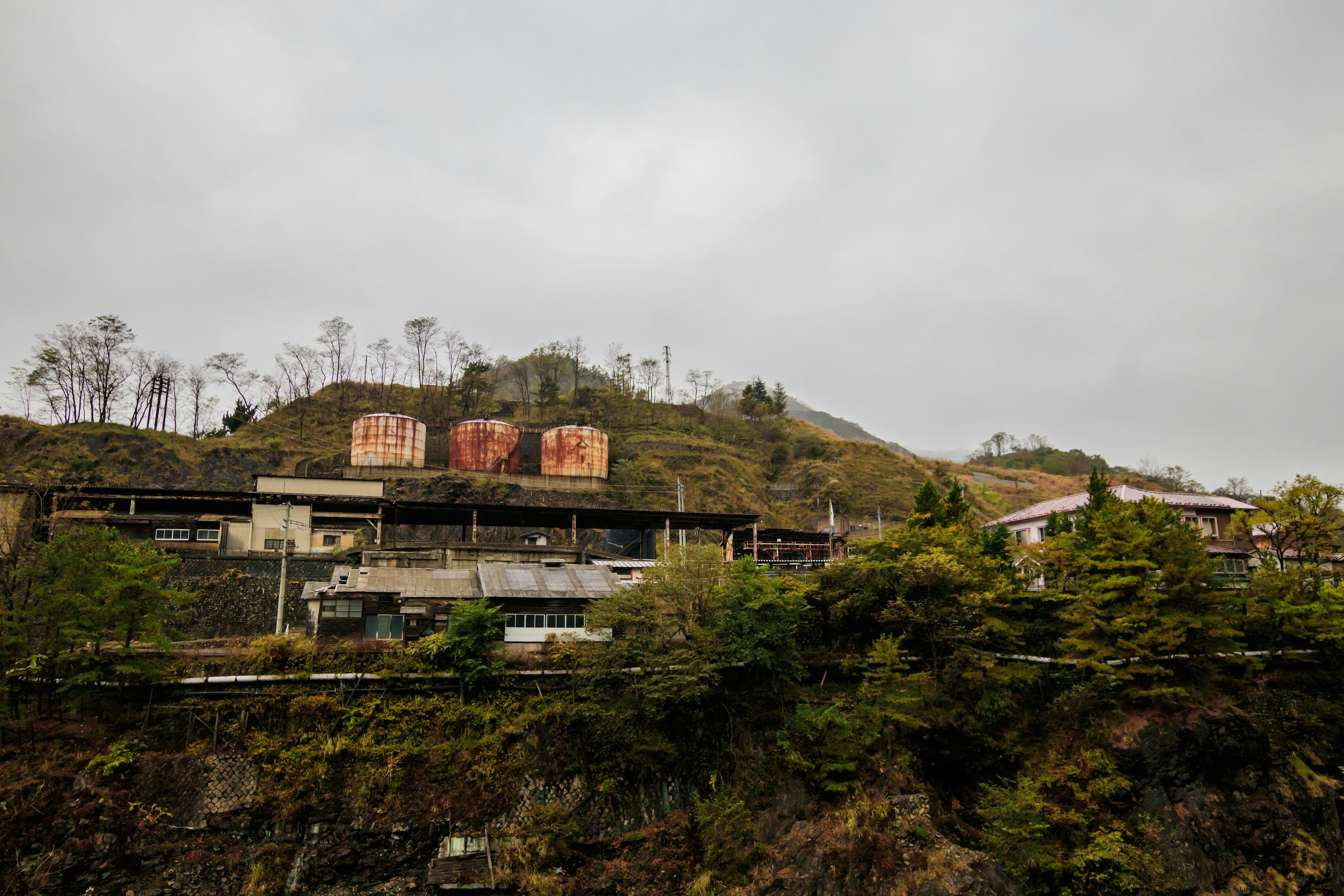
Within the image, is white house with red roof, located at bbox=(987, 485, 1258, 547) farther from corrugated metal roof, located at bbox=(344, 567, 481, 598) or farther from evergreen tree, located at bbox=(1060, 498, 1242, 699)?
corrugated metal roof, located at bbox=(344, 567, 481, 598)

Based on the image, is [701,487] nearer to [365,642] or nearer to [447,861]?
[365,642]

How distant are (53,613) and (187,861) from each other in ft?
26.5

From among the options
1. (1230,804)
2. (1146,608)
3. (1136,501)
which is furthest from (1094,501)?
(1230,804)

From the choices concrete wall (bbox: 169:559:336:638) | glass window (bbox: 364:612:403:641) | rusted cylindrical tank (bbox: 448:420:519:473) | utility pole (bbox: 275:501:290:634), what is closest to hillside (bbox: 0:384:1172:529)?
rusted cylindrical tank (bbox: 448:420:519:473)

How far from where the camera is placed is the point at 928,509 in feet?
134

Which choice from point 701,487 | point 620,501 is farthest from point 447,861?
point 701,487

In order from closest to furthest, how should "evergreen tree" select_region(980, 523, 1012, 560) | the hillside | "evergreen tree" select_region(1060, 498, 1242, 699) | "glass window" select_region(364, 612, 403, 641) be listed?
1. "evergreen tree" select_region(1060, 498, 1242, 699)
2. "glass window" select_region(364, 612, 403, 641)
3. "evergreen tree" select_region(980, 523, 1012, 560)
4. the hillside

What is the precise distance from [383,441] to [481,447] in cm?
843

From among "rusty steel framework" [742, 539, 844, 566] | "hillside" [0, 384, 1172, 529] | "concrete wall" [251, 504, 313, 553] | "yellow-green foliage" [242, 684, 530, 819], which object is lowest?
"yellow-green foliage" [242, 684, 530, 819]

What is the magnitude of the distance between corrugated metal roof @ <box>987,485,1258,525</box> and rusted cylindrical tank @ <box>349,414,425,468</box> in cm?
4685

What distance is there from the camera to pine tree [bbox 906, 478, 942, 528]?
38.6m

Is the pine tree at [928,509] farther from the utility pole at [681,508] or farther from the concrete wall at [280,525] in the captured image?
the concrete wall at [280,525]

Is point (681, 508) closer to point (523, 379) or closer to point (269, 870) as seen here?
point (269, 870)

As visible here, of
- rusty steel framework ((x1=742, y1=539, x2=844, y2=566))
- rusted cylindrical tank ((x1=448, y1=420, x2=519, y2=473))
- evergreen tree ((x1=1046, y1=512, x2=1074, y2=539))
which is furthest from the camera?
rusted cylindrical tank ((x1=448, y1=420, x2=519, y2=473))
